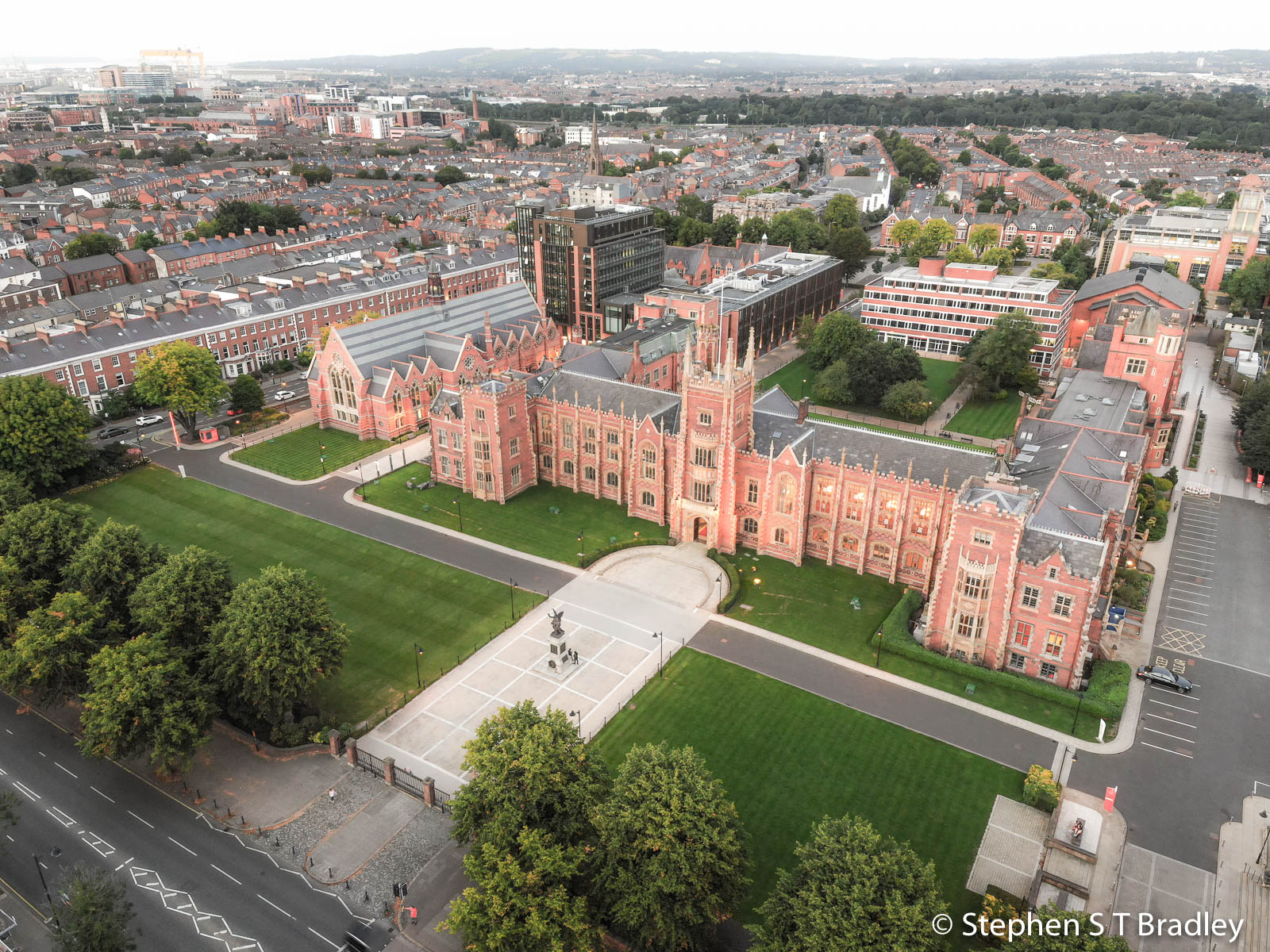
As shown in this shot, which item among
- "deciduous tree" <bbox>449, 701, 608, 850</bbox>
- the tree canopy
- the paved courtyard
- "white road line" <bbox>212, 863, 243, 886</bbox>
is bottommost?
the paved courtyard

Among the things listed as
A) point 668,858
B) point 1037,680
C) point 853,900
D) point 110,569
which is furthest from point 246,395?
point 853,900

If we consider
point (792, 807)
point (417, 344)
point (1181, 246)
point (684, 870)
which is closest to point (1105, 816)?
point (792, 807)

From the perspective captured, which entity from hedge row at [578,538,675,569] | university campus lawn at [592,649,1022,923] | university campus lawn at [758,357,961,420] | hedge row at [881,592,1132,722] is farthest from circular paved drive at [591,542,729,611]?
university campus lawn at [758,357,961,420]

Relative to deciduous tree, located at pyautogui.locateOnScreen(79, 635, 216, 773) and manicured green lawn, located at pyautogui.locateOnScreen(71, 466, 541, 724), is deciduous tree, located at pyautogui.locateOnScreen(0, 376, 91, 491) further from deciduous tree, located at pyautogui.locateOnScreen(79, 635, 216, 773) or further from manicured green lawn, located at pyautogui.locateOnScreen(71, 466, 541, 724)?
deciduous tree, located at pyautogui.locateOnScreen(79, 635, 216, 773)

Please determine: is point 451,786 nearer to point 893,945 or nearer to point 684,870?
point 684,870

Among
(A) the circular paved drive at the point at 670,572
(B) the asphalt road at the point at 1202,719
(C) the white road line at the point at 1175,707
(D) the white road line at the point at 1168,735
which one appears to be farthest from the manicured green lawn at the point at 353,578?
(C) the white road line at the point at 1175,707

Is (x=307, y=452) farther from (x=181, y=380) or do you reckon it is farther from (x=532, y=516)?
(x=532, y=516)

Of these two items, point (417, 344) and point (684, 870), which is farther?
point (417, 344)
